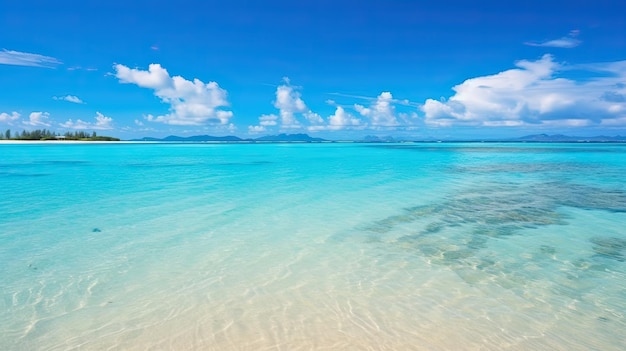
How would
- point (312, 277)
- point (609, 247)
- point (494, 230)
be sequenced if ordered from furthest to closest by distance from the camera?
1. point (494, 230)
2. point (609, 247)
3. point (312, 277)

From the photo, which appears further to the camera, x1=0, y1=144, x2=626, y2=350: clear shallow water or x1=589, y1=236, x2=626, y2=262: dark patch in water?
x1=589, y1=236, x2=626, y2=262: dark patch in water

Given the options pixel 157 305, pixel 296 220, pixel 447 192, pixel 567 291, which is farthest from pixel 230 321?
pixel 447 192

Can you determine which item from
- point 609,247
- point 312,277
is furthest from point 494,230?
point 312,277

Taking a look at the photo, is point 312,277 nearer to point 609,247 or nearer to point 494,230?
point 494,230

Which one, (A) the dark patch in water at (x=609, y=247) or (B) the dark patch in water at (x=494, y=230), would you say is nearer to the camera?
(B) the dark patch in water at (x=494, y=230)

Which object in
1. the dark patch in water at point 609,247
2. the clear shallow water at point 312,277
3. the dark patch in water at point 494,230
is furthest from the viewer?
the dark patch in water at point 609,247

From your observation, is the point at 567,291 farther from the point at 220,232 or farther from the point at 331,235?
the point at 220,232

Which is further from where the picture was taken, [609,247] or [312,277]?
[609,247]

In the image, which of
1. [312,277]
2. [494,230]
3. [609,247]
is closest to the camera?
[312,277]

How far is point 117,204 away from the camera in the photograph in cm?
1062

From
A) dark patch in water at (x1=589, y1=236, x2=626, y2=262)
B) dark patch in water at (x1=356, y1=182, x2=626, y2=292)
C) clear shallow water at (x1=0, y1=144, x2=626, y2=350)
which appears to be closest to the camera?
clear shallow water at (x1=0, y1=144, x2=626, y2=350)

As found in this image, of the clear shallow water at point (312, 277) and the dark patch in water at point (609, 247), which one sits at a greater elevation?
the clear shallow water at point (312, 277)

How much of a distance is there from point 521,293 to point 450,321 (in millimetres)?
1292

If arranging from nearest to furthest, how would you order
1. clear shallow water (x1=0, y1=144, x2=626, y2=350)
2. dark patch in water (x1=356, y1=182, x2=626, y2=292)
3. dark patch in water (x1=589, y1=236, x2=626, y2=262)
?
clear shallow water (x1=0, y1=144, x2=626, y2=350) < dark patch in water (x1=356, y1=182, x2=626, y2=292) < dark patch in water (x1=589, y1=236, x2=626, y2=262)
